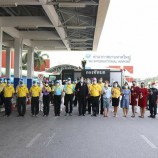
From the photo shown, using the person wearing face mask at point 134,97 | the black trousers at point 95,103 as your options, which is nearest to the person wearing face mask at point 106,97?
the black trousers at point 95,103

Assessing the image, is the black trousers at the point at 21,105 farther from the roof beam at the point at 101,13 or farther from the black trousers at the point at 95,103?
the roof beam at the point at 101,13

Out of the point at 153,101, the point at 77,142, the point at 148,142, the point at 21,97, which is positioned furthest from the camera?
the point at 153,101

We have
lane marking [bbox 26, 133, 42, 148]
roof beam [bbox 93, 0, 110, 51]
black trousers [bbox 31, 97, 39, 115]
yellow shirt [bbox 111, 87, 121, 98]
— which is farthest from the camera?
roof beam [bbox 93, 0, 110, 51]

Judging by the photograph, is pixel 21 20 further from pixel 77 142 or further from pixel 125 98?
pixel 77 142

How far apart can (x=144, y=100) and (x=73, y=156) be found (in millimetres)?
10983

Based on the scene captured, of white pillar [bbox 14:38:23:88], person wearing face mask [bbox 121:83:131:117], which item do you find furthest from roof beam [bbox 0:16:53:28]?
person wearing face mask [bbox 121:83:131:117]

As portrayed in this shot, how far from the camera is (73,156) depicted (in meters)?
7.97

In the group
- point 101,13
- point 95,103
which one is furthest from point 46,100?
point 101,13

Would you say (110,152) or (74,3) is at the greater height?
(74,3)

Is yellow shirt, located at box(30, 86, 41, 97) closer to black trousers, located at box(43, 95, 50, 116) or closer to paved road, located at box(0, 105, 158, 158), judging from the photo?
black trousers, located at box(43, 95, 50, 116)

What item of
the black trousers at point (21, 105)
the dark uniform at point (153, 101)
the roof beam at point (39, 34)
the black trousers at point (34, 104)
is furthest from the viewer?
the roof beam at point (39, 34)

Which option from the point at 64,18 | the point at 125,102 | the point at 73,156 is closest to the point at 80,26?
the point at 64,18

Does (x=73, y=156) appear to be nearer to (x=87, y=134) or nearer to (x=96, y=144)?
(x=96, y=144)

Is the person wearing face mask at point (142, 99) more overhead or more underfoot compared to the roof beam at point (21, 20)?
more underfoot
